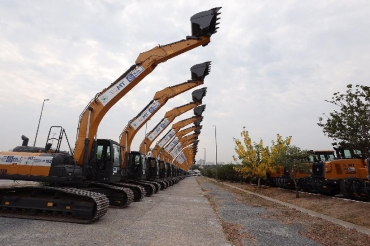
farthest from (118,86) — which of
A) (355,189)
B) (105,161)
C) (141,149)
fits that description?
(355,189)

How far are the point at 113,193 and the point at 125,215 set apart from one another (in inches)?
71.5

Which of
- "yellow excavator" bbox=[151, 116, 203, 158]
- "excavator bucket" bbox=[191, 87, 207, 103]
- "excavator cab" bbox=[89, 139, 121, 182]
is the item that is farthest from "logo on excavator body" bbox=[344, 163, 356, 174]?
"yellow excavator" bbox=[151, 116, 203, 158]

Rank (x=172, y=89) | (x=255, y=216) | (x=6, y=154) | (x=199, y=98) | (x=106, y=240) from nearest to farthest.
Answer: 1. (x=106, y=240)
2. (x=6, y=154)
3. (x=255, y=216)
4. (x=172, y=89)
5. (x=199, y=98)

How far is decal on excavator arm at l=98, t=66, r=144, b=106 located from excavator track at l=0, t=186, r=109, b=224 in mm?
3829

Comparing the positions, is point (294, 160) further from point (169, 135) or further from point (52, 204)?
point (52, 204)

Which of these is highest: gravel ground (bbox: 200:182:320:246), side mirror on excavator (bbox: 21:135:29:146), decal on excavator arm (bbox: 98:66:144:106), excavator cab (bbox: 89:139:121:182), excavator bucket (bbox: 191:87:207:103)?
excavator bucket (bbox: 191:87:207:103)

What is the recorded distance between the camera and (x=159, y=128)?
23500 millimetres

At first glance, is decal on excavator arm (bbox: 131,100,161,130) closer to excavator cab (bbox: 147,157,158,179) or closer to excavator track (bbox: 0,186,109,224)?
excavator cab (bbox: 147,157,158,179)

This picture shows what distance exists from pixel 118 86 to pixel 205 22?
426 centimetres

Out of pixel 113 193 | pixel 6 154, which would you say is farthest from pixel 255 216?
pixel 6 154

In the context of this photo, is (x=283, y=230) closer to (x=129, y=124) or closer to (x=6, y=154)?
(x=6, y=154)

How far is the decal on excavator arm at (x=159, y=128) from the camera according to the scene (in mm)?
22622

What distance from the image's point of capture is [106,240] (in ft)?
19.3

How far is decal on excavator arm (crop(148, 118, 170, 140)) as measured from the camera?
22.6m
